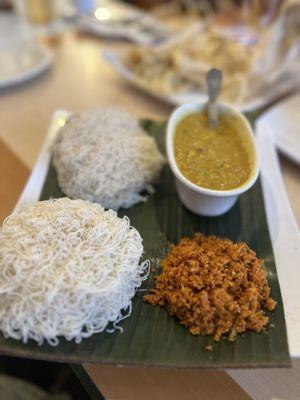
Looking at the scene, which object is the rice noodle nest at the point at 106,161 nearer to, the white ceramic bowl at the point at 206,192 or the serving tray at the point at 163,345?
the white ceramic bowl at the point at 206,192

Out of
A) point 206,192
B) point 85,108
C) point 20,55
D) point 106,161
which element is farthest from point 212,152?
point 20,55

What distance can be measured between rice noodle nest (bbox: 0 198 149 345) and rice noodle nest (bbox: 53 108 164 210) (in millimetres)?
323

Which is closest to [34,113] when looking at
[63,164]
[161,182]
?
[63,164]

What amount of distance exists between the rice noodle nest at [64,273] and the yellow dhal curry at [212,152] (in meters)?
0.43

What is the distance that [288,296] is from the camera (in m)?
1.37

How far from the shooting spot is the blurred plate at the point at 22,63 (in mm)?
2719

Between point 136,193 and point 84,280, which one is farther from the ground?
point 84,280

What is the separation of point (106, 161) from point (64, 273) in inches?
26.1

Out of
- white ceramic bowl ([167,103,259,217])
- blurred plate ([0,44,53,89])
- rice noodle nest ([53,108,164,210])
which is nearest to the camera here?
white ceramic bowl ([167,103,259,217])

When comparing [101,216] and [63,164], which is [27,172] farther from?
[101,216]

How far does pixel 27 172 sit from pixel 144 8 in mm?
3500

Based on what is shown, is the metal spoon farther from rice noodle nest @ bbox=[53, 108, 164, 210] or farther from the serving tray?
the serving tray

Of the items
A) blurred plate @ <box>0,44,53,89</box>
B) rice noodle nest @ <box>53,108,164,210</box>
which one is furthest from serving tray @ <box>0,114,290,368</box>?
blurred plate @ <box>0,44,53,89</box>

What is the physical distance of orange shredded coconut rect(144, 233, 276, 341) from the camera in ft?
4.05
